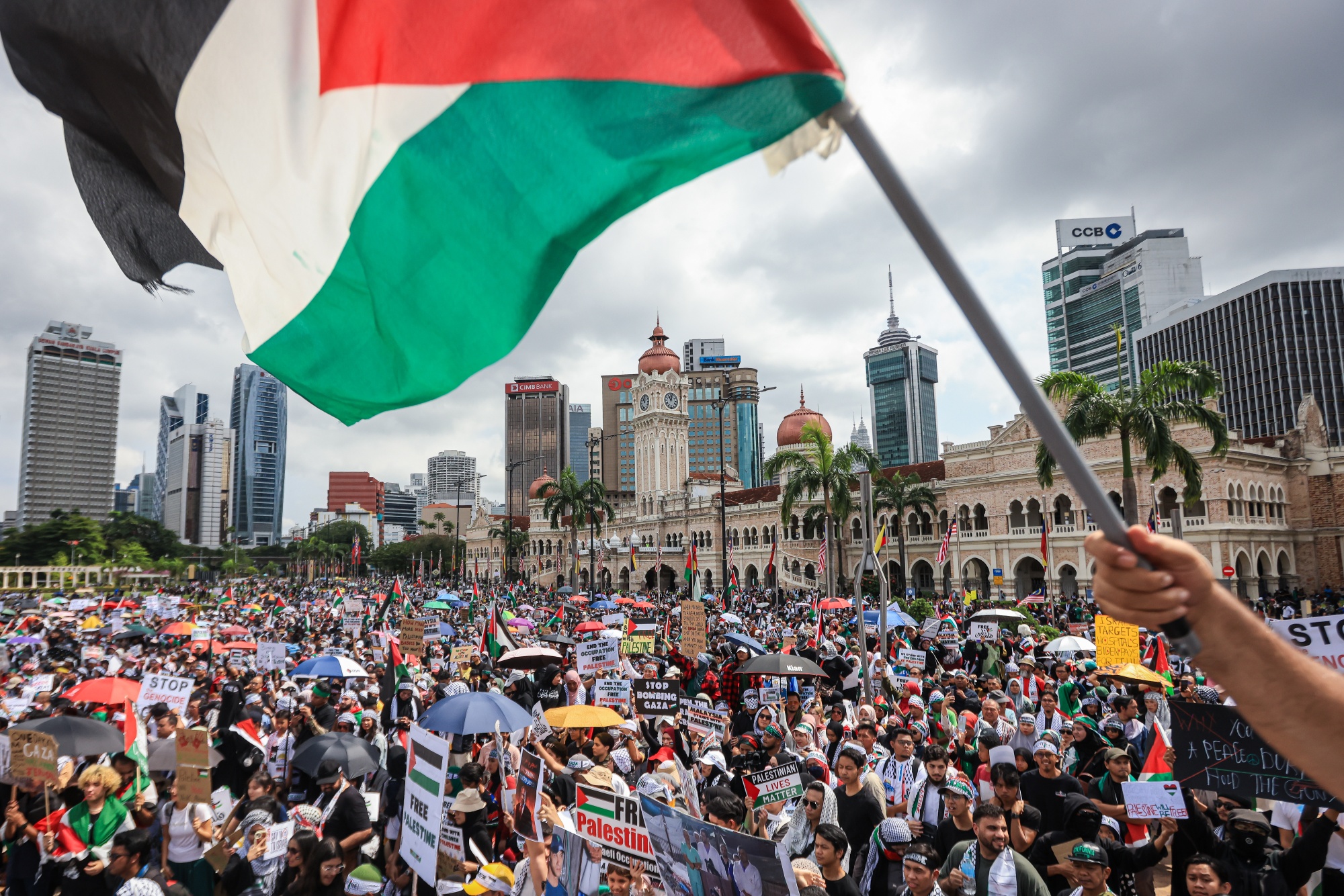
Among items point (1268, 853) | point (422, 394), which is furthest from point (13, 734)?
point (1268, 853)

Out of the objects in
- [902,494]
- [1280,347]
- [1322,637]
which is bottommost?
[1322,637]

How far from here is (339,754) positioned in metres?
7.03

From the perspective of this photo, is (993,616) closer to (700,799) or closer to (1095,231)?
(700,799)

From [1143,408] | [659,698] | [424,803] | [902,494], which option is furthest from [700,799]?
[902,494]

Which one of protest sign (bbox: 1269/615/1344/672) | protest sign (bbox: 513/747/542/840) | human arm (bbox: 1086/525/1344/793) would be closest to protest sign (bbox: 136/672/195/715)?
protest sign (bbox: 513/747/542/840)

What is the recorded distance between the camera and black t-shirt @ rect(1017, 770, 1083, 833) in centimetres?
613

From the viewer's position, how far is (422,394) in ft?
11.5

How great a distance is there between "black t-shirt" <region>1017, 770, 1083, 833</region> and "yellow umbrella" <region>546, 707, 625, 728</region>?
371 centimetres

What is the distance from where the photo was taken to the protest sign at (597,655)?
11.0m

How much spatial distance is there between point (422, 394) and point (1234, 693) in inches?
118

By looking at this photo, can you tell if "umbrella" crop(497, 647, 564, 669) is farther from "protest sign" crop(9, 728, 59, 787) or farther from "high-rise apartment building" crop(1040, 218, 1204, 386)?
"high-rise apartment building" crop(1040, 218, 1204, 386)

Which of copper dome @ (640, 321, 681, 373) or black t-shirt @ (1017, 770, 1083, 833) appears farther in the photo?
copper dome @ (640, 321, 681, 373)

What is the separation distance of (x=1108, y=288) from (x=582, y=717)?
397 feet

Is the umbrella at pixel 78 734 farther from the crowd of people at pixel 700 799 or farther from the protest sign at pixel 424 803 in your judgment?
the protest sign at pixel 424 803
